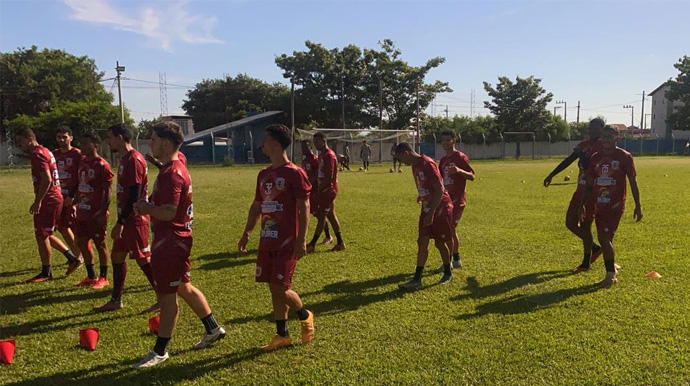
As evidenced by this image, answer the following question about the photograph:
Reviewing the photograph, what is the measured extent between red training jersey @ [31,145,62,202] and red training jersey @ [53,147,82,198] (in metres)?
0.10

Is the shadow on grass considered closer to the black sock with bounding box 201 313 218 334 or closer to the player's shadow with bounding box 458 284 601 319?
the black sock with bounding box 201 313 218 334

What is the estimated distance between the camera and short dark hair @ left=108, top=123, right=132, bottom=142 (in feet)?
16.8

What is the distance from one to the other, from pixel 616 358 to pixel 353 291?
9.37 ft

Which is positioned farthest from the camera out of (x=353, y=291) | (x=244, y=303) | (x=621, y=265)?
(x=621, y=265)

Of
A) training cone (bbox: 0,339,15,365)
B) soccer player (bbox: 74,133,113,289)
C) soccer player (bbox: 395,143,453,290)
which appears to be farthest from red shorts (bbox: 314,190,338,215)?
training cone (bbox: 0,339,15,365)

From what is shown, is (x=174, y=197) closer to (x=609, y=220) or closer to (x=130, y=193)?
(x=130, y=193)

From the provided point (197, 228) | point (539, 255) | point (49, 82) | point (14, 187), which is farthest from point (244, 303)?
point (49, 82)

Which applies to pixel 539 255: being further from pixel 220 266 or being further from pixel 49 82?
pixel 49 82

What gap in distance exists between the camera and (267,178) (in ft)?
13.9

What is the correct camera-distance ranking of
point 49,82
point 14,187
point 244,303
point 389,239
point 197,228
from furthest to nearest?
point 49,82
point 14,187
point 197,228
point 389,239
point 244,303

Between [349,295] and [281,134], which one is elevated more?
[281,134]

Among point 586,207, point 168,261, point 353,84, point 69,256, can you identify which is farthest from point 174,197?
point 353,84

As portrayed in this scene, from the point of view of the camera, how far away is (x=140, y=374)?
390cm

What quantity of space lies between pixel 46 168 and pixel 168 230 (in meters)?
3.50
